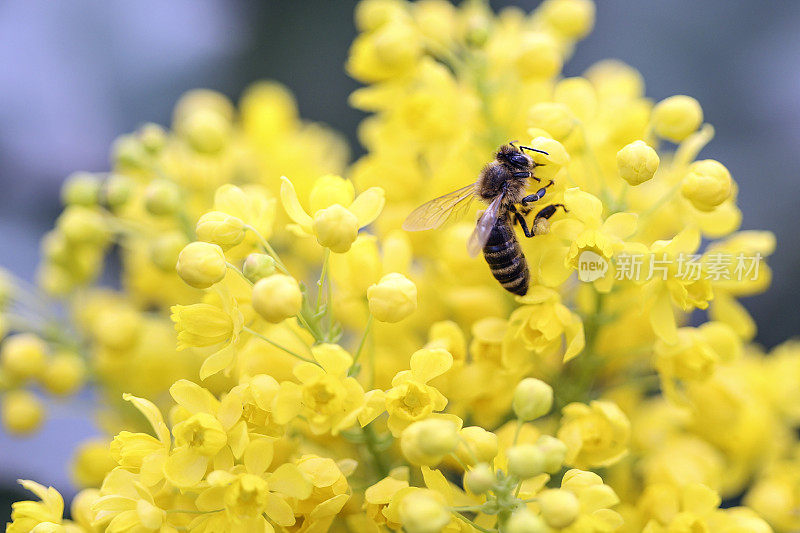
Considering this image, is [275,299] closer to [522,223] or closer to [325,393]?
[325,393]

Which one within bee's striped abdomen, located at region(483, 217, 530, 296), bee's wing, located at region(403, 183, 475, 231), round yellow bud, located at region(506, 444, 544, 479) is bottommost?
round yellow bud, located at region(506, 444, 544, 479)

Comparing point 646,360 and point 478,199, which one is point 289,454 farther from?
point 646,360

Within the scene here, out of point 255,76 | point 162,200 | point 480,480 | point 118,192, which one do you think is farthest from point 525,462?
point 255,76

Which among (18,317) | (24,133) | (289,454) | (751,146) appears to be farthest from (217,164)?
(751,146)

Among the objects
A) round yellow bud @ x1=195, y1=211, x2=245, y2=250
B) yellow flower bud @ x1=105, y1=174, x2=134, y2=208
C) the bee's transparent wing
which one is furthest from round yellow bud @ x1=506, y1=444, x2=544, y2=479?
yellow flower bud @ x1=105, y1=174, x2=134, y2=208

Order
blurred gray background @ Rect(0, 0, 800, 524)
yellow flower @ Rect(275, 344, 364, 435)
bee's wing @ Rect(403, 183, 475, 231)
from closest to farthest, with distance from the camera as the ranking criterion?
yellow flower @ Rect(275, 344, 364, 435), bee's wing @ Rect(403, 183, 475, 231), blurred gray background @ Rect(0, 0, 800, 524)

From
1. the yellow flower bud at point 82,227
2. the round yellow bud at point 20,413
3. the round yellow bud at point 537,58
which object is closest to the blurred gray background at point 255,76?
the round yellow bud at point 20,413

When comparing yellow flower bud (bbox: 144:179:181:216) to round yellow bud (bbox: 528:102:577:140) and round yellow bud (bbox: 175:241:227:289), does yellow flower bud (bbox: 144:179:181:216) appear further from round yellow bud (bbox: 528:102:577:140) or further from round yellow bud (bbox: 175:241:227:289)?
round yellow bud (bbox: 528:102:577:140)
